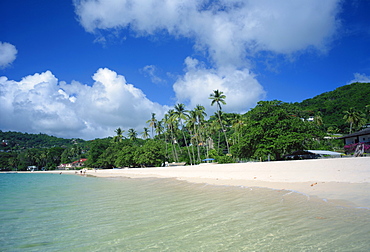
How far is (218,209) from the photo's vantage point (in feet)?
26.0

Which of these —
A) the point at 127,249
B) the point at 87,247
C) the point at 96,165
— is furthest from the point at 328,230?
the point at 96,165

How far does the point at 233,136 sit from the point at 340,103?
4158 cm

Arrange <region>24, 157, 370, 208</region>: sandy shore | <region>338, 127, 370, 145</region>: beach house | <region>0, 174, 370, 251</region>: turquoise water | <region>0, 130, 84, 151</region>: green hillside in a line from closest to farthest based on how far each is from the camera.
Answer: <region>0, 174, 370, 251</region>: turquoise water < <region>24, 157, 370, 208</region>: sandy shore < <region>338, 127, 370, 145</region>: beach house < <region>0, 130, 84, 151</region>: green hillside

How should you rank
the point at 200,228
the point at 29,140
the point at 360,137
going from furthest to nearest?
the point at 29,140 < the point at 360,137 < the point at 200,228

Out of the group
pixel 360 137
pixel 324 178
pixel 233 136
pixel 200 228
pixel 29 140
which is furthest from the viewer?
pixel 29 140

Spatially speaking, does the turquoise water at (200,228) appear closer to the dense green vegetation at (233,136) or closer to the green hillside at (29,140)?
the dense green vegetation at (233,136)

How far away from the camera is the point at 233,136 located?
60.3 m

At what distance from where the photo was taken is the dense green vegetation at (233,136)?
27517 mm

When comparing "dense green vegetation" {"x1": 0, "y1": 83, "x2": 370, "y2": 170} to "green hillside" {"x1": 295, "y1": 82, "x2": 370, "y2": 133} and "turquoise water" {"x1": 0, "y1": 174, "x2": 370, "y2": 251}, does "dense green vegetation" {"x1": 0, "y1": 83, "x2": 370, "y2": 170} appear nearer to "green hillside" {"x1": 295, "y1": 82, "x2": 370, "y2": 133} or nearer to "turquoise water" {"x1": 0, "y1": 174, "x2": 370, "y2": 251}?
"green hillside" {"x1": 295, "y1": 82, "x2": 370, "y2": 133}

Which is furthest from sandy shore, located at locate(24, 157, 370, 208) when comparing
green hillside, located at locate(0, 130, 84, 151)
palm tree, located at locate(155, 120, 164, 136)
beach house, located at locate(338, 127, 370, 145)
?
green hillside, located at locate(0, 130, 84, 151)

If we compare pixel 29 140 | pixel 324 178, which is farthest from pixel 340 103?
pixel 29 140

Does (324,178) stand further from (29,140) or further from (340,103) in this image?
(29,140)

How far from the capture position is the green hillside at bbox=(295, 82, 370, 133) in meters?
68.7

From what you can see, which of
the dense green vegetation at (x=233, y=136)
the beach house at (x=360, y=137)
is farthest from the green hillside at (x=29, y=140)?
the beach house at (x=360, y=137)
